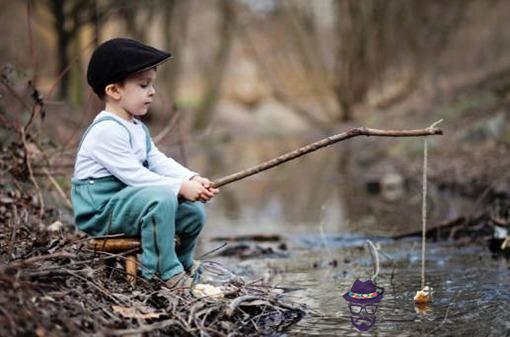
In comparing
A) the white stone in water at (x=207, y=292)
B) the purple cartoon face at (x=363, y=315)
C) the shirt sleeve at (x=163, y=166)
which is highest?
the shirt sleeve at (x=163, y=166)

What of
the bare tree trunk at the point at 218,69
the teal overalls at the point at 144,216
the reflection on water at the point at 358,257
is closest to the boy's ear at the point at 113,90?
the teal overalls at the point at 144,216

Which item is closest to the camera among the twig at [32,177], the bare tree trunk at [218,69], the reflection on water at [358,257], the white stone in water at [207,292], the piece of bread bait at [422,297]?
the white stone in water at [207,292]

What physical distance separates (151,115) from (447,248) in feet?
60.4

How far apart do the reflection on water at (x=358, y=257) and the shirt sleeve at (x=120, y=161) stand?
1.02 m

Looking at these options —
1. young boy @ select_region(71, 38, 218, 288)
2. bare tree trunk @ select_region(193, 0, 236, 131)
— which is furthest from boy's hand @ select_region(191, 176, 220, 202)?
bare tree trunk @ select_region(193, 0, 236, 131)

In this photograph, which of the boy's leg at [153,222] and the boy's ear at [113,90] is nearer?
the boy's leg at [153,222]

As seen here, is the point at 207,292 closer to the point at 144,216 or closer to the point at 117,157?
the point at 144,216

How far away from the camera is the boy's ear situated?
4.57m

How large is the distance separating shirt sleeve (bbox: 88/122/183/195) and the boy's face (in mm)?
144

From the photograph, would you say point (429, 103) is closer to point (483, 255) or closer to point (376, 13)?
point (376, 13)

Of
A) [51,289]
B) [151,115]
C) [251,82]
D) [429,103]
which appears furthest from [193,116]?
[51,289]

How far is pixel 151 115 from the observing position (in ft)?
80.7

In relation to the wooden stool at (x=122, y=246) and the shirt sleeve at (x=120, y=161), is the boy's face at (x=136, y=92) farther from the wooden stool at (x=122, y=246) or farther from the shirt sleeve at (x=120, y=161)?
the wooden stool at (x=122, y=246)

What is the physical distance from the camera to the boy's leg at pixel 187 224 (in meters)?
4.65
